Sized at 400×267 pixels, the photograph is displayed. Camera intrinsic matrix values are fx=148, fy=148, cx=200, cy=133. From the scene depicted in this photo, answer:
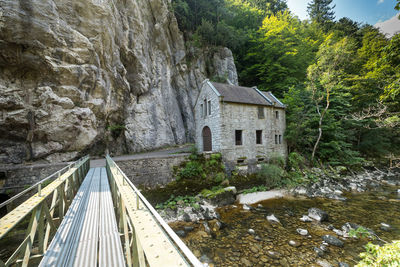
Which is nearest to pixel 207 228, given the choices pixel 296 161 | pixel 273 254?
pixel 273 254

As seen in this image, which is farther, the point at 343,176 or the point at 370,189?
the point at 343,176

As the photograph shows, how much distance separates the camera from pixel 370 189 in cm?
1177

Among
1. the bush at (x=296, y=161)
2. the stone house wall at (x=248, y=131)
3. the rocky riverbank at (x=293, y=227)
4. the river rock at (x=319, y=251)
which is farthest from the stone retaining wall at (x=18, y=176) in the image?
the bush at (x=296, y=161)

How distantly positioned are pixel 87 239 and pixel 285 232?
794 cm

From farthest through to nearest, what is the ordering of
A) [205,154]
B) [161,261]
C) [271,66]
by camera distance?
[271,66], [205,154], [161,261]

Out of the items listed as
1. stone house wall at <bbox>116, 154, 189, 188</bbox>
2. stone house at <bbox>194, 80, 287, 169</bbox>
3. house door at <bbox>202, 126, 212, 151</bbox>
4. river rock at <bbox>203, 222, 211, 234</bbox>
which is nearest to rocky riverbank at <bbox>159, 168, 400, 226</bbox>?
river rock at <bbox>203, 222, 211, 234</bbox>

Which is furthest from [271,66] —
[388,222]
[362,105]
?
[388,222]

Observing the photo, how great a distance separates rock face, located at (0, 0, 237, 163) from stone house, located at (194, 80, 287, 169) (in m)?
6.77

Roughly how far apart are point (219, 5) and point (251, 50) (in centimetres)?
886

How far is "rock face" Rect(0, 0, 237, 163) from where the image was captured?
30.3ft

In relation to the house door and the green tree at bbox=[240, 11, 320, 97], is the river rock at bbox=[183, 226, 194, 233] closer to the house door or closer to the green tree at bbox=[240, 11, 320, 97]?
the house door

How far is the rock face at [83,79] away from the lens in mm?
9250

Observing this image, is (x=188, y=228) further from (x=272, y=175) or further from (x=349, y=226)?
(x=272, y=175)

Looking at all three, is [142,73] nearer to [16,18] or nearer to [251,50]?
[16,18]
